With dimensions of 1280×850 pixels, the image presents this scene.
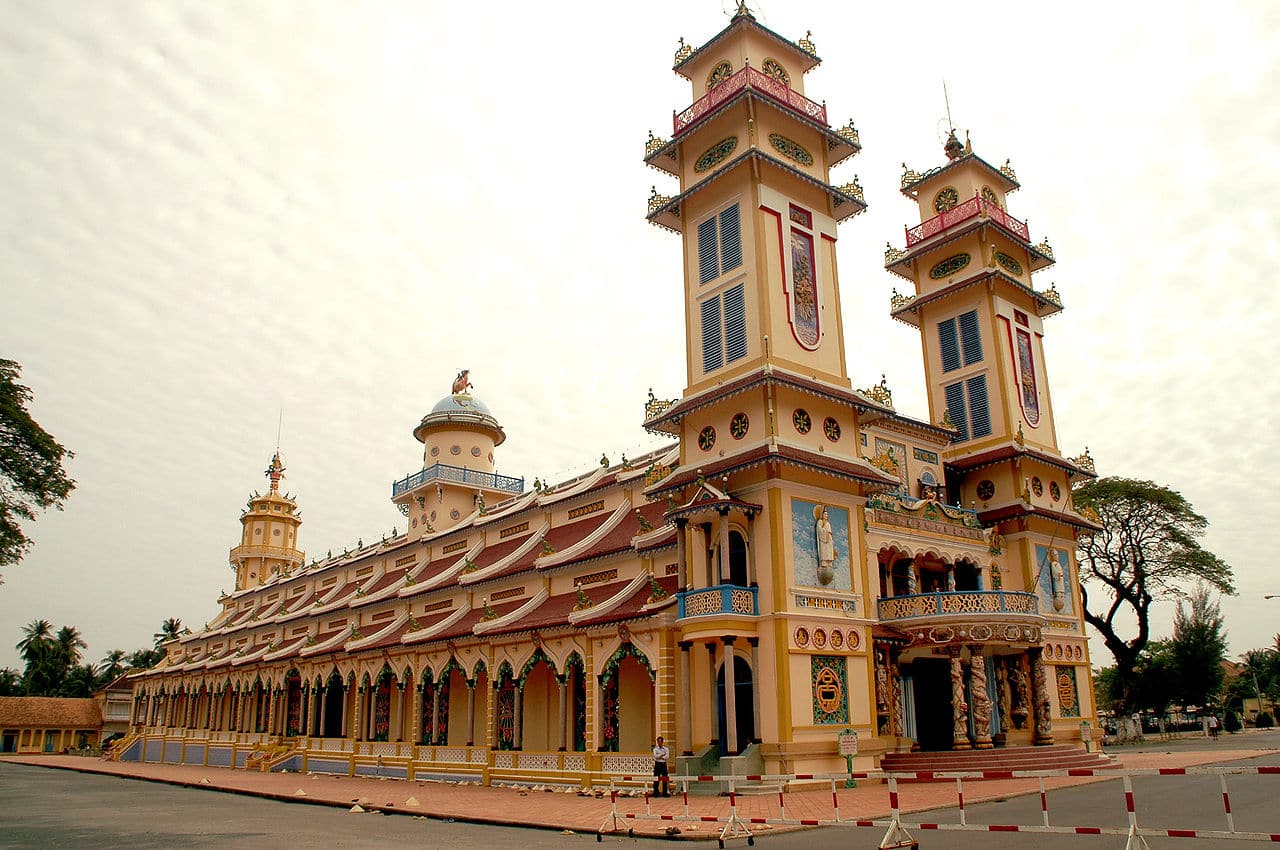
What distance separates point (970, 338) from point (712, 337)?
12.8m

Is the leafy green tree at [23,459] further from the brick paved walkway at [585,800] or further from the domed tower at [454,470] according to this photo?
the domed tower at [454,470]

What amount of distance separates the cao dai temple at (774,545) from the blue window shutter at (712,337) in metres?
0.07

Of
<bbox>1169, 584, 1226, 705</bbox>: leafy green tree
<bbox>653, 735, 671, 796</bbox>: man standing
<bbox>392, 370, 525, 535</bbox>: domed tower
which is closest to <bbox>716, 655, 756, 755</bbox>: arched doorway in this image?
<bbox>653, 735, 671, 796</bbox>: man standing

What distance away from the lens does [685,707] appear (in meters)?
23.5

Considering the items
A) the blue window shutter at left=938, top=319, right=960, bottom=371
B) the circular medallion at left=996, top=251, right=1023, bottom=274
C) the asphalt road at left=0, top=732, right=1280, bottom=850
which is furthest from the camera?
the circular medallion at left=996, top=251, right=1023, bottom=274

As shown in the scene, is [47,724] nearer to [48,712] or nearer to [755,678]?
[48,712]

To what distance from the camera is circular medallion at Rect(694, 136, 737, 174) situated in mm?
27234

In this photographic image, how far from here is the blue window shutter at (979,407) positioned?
32844 millimetres

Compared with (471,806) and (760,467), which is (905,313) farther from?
(471,806)

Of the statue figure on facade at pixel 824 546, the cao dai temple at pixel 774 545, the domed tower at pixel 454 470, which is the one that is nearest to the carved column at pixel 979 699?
the cao dai temple at pixel 774 545

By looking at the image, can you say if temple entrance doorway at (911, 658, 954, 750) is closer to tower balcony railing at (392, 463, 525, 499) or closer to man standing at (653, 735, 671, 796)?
man standing at (653, 735, 671, 796)

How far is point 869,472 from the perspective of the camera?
82.5 ft

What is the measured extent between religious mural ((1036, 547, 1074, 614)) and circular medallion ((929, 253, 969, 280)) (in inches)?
435

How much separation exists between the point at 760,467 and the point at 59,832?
16611mm
